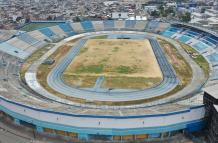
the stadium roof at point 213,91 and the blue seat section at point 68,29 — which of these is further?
the blue seat section at point 68,29

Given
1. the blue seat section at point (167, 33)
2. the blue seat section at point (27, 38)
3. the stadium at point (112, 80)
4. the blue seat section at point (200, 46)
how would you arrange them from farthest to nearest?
the blue seat section at point (167, 33) < the blue seat section at point (27, 38) < the blue seat section at point (200, 46) < the stadium at point (112, 80)

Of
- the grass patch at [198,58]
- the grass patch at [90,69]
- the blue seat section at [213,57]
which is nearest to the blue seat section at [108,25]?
the grass patch at [198,58]

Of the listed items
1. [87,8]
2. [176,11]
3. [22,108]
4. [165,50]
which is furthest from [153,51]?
[87,8]

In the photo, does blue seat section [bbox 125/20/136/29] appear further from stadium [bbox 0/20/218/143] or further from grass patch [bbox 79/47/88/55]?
grass patch [bbox 79/47/88/55]

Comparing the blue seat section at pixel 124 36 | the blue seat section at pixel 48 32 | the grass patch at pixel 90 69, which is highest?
the blue seat section at pixel 48 32

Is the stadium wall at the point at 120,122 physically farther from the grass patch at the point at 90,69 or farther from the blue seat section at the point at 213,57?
the blue seat section at the point at 213,57

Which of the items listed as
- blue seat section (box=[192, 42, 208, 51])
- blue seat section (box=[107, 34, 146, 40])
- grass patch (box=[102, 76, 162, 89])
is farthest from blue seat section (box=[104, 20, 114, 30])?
grass patch (box=[102, 76, 162, 89])
